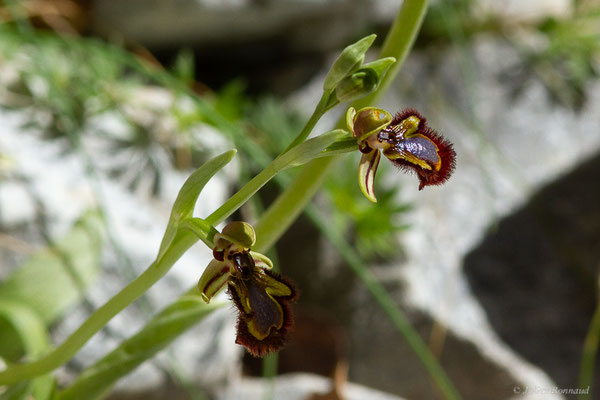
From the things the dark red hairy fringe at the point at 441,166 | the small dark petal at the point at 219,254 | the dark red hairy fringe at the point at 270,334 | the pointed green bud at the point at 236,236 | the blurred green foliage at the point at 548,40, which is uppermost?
the blurred green foliage at the point at 548,40

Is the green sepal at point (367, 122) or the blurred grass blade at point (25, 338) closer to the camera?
the green sepal at point (367, 122)

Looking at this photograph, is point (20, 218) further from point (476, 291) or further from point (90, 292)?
point (476, 291)

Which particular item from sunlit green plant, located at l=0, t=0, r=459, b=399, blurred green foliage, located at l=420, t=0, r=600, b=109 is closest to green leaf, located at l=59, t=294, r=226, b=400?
sunlit green plant, located at l=0, t=0, r=459, b=399

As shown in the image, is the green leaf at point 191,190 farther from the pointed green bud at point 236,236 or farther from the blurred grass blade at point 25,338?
the blurred grass blade at point 25,338

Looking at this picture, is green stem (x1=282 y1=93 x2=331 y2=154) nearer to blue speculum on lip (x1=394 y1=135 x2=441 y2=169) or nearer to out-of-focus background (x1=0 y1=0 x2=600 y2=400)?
blue speculum on lip (x1=394 y1=135 x2=441 y2=169)

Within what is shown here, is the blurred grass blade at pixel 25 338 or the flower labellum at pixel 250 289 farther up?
the blurred grass blade at pixel 25 338

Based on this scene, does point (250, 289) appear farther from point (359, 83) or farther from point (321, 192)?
point (321, 192)

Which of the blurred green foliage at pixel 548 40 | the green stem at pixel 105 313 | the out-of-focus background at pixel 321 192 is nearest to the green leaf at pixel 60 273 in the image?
the out-of-focus background at pixel 321 192
